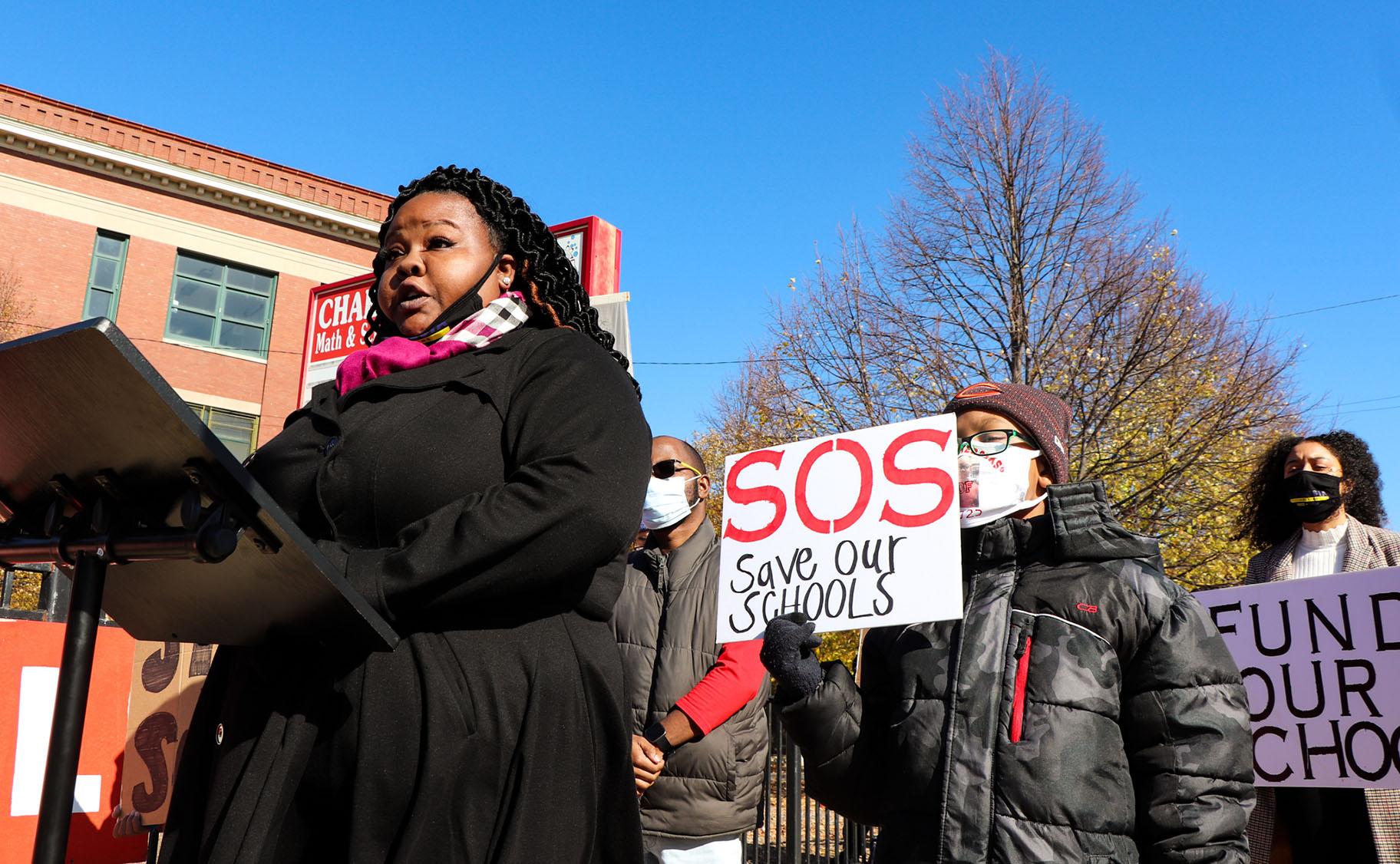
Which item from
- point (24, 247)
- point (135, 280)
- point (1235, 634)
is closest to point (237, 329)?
point (135, 280)

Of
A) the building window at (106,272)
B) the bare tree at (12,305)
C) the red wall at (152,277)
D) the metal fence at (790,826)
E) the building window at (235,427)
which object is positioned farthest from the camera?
the building window at (235,427)

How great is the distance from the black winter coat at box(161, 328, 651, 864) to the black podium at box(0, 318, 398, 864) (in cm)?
11

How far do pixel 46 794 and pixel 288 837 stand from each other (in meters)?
0.38

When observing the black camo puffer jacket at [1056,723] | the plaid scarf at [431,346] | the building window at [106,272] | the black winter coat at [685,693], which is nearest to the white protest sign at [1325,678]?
the black camo puffer jacket at [1056,723]

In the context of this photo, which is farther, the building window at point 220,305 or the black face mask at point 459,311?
the building window at point 220,305

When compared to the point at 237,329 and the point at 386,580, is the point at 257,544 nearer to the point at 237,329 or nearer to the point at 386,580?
the point at 386,580

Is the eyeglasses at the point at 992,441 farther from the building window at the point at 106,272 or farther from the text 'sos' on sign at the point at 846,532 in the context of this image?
the building window at the point at 106,272

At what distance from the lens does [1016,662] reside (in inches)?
103

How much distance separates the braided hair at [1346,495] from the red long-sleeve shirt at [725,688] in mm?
2410

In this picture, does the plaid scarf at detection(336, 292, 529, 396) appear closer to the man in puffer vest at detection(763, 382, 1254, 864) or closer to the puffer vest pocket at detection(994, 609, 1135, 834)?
the man in puffer vest at detection(763, 382, 1254, 864)

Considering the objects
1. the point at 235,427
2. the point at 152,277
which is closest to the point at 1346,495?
the point at 235,427

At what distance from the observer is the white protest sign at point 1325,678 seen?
3.77 metres

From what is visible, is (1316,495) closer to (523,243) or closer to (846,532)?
(846,532)

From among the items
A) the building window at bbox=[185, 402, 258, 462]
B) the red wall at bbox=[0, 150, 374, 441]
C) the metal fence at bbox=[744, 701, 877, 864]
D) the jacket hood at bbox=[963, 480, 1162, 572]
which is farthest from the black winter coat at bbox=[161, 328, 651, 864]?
the building window at bbox=[185, 402, 258, 462]
